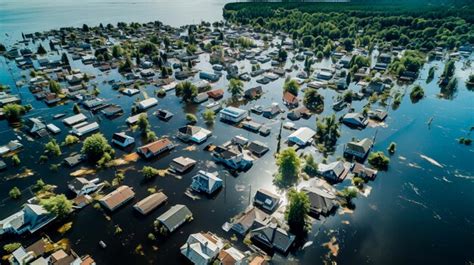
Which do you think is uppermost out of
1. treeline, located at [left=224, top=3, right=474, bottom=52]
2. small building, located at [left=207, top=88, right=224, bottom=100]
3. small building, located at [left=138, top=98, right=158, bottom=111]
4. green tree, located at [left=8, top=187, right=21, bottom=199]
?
treeline, located at [left=224, top=3, right=474, bottom=52]

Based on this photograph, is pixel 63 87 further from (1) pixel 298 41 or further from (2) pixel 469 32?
(2) pixel 469 32

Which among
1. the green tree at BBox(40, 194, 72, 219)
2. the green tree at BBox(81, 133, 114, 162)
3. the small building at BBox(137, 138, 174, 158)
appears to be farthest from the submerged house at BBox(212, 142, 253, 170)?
the green tree at BBox(40, 194, 72, 219)

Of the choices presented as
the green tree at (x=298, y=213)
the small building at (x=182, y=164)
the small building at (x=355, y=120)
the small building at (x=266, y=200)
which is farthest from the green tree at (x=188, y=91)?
the green tree at (x=298, y=213)

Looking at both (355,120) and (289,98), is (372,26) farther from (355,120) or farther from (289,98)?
(355,120)

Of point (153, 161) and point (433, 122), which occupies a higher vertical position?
point (433, 122)

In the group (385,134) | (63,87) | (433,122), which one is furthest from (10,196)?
(433,122)

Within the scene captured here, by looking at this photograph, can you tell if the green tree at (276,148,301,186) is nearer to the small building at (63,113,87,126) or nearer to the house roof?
the house roof

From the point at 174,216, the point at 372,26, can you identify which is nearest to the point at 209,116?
the point at 174,216
